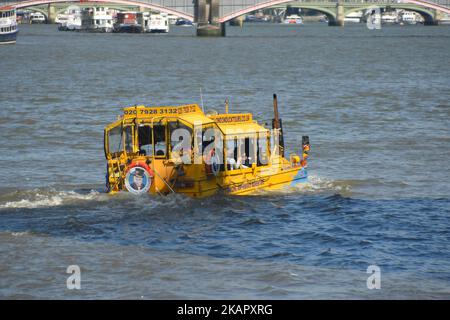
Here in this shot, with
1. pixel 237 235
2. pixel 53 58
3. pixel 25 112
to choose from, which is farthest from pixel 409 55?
pixel 237 235

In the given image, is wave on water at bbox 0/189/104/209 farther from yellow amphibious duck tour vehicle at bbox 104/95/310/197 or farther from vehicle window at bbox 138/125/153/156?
vehicle window at bbox 138/125/153/156

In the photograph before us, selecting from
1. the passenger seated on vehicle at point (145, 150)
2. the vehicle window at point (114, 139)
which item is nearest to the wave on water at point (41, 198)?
the vehicle window at point (114, 139)

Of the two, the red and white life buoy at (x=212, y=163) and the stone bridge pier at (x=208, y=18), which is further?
the stone bridge pier at (x=208, y=18)

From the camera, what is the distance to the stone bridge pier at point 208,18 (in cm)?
17150

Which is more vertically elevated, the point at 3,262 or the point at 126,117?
the point at 126,117

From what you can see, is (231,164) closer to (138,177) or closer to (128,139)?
(138,177)

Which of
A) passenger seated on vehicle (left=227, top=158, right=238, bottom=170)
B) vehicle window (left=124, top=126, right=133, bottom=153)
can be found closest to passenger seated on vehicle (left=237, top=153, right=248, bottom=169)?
passenger seated on vehicle (left=227, top=158, right=238, bottom=170)

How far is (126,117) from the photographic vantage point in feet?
95.8

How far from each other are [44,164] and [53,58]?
75.5 meters

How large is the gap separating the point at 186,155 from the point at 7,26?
121482mm

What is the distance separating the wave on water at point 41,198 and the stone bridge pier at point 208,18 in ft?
470

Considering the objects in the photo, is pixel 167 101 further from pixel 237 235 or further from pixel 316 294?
pixel 316 294

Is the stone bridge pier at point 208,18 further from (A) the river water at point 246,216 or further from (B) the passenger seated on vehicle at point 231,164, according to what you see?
(B) the passenger seated on vehicle at point 231,164

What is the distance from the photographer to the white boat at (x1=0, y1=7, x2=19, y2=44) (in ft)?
463
